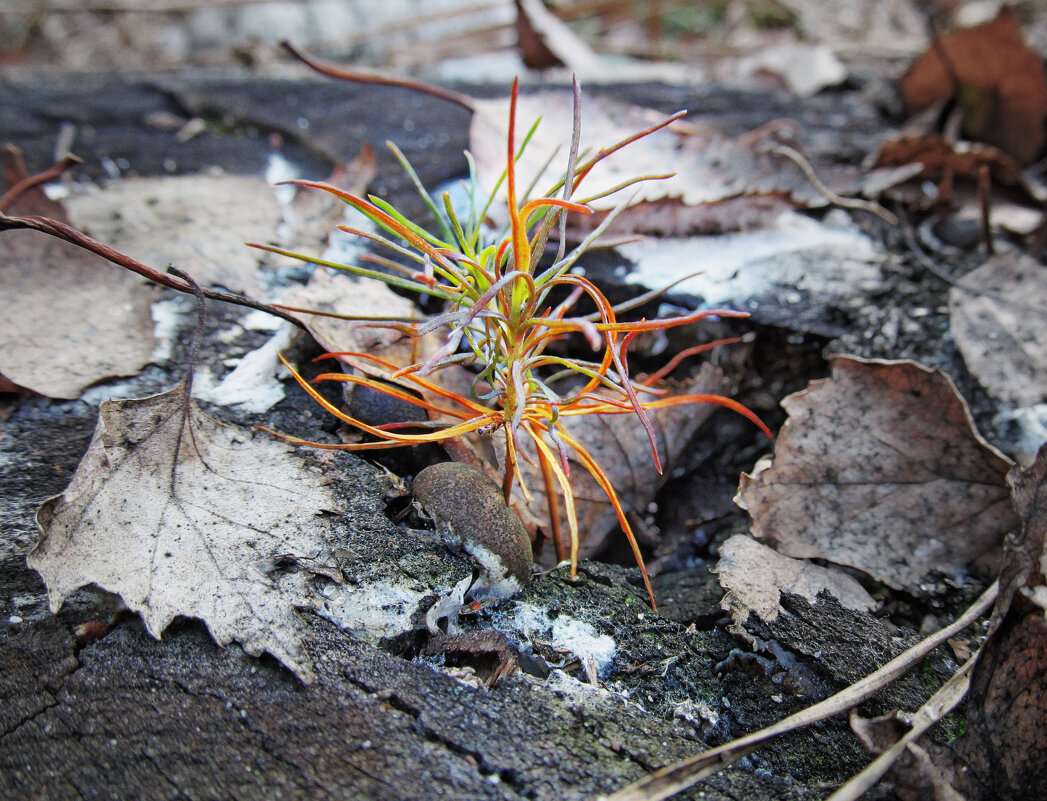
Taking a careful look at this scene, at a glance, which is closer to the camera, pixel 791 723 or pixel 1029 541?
pixel 791 723

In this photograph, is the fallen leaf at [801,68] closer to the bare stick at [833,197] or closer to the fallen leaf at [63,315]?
the bare stick at [833,197]

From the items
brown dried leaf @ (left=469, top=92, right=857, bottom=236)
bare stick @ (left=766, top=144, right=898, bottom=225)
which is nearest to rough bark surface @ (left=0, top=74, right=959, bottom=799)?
brown dried leaf @ (left=469, top=92, right=857, bottom=236)

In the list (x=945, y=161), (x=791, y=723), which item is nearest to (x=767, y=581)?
(x=791, y=723)

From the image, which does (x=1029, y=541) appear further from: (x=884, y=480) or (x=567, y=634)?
(x=567, y=634)

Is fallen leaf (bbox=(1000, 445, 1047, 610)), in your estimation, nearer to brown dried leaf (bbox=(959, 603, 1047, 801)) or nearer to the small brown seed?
brown dried leaf (bbox=(959, 603, 1047, 801))

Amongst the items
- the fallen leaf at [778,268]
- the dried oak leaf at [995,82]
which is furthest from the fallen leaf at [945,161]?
the fallen leaf at [778,268]

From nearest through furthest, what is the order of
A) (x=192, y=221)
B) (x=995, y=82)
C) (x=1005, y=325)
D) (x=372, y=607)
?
(x=372, y=607) < (x=1005, y=325) < (x=192, y=221) < (x=995, y=82)

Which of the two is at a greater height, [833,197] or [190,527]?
[833,197]
